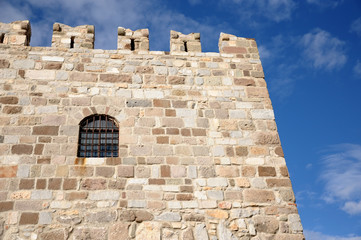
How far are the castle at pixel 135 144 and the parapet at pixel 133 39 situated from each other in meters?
0.02

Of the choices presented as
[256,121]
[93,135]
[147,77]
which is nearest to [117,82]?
[147,77]

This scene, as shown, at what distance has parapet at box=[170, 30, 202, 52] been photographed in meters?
5.99

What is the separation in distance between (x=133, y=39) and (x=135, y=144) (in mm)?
2278

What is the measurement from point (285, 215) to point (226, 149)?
1.31 meters

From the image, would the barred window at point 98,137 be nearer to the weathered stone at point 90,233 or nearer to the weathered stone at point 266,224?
the weathered stone at point 90,233

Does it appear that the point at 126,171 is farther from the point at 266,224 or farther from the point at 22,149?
the point at 266,224

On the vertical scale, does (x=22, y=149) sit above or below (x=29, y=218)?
above

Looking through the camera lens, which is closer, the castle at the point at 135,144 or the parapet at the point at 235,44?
the castle at the point at 135,144

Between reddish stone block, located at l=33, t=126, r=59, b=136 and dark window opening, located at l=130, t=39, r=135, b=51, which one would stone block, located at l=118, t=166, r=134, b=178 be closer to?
reddish stone block, located at l=33, t=126, r=59, b=136

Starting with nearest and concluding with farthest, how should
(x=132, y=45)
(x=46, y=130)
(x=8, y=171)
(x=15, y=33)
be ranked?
1. (x=8, y=171)
2. (x=46, y=130)
3. (x=15, y=33)
4. (x=132, y=45)

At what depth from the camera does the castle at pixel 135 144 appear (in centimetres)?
423

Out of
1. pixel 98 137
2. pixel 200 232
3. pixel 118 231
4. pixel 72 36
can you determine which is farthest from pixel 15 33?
pixel 200 232

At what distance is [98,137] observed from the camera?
489 cm

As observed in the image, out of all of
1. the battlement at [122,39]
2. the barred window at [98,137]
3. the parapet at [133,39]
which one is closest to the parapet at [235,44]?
the battlement at [122,39]
